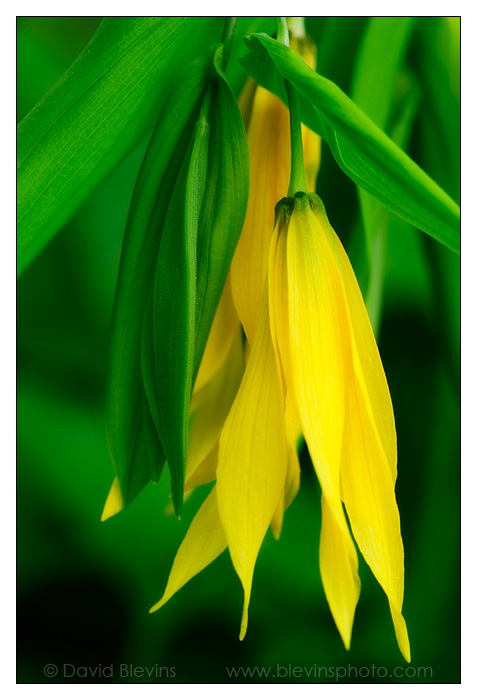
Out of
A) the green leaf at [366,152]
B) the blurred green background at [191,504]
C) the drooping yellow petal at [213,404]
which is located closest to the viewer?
the green leaf at [366,152]

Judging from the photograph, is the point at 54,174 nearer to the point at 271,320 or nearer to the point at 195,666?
the point at 271,320

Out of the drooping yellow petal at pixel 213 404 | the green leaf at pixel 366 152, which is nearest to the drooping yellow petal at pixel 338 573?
the drooping yellow petal at pixel 213 404

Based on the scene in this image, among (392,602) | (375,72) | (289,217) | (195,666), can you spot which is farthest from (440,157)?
(195,666)

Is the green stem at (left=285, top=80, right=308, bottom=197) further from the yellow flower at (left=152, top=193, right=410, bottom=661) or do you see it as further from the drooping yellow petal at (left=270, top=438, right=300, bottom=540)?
the drooping yellow petal at (left=270, top=438, right=300, bottom=540)

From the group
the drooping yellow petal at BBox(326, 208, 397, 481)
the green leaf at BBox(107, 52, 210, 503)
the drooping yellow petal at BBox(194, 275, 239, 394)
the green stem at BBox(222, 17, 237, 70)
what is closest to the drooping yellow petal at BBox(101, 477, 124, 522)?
the green leaf at BBox(107, 52, 210, 503)

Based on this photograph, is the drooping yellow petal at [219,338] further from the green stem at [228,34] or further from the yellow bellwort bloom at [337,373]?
the green stem at [228,34]

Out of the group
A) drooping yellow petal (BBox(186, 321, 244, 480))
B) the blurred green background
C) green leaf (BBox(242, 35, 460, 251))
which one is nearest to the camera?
green leaf (BBox(242, 35, 460, 251))

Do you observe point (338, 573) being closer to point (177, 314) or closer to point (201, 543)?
point (201, 543)
